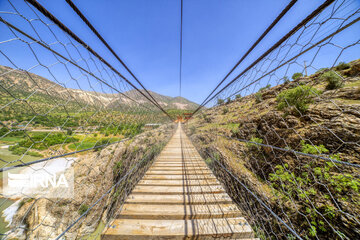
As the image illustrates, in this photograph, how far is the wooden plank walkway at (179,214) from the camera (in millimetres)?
969

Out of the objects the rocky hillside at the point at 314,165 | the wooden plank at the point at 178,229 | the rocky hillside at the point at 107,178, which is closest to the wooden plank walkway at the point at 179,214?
the wooden plank at the point at 178,229

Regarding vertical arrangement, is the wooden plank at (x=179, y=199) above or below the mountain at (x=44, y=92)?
below

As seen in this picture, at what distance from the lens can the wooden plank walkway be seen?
3.18 feet

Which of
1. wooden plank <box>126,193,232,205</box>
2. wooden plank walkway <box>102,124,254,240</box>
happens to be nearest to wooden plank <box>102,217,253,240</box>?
wooden plank walkway <box>102,124,254,240</box>

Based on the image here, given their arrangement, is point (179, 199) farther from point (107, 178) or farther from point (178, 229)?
point (107, 178)

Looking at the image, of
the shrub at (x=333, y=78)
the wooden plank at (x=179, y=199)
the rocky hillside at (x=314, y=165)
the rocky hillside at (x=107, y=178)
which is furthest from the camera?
the rocky hillside at (x=314, y=165)

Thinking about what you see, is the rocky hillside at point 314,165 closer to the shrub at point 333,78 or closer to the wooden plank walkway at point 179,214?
the shrub at point 333,78

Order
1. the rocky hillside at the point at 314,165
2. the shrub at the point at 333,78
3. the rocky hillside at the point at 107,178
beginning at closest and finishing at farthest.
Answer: the shrub at the point at 333,78
the rocky hillside at the point at 107,178
the rocky hillside at the point at 314,165

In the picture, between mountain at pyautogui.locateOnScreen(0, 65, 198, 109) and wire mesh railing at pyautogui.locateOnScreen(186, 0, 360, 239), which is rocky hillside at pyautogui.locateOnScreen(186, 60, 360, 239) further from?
mountain at pyautogui.locateOnScreen(0, 65, 198, 109)

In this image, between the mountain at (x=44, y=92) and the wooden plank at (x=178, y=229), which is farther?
the wooden plank at (x=178, y=229)

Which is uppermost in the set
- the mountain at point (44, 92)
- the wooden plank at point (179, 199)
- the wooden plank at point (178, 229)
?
the mountain at point (44, 92)

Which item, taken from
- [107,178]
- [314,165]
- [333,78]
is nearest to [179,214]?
[314,165]

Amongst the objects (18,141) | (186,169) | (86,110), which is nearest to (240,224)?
(186,169)

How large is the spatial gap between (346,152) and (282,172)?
96 cm
